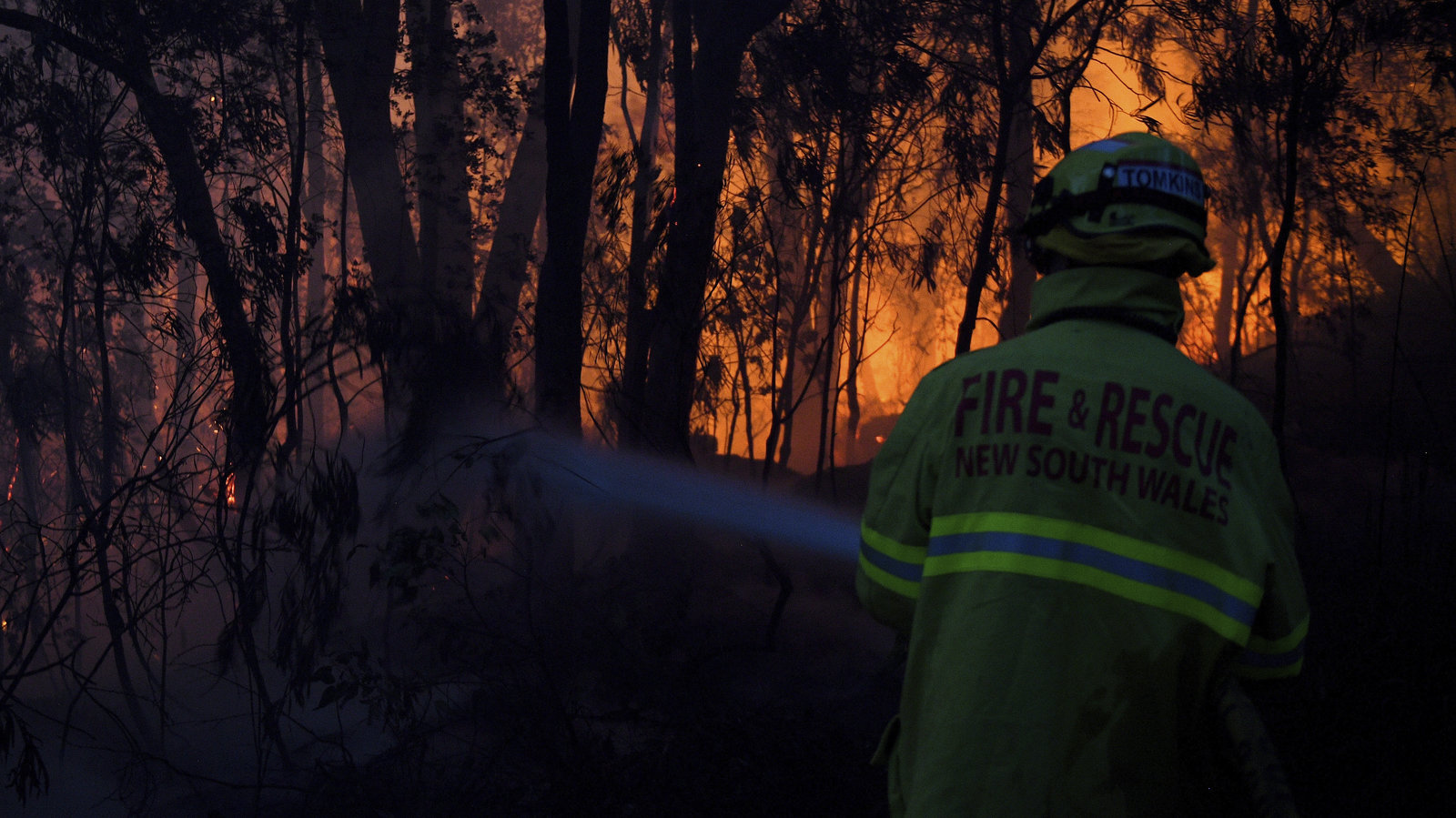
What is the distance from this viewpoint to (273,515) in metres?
6.04

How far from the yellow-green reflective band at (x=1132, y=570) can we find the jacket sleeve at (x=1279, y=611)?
6cm

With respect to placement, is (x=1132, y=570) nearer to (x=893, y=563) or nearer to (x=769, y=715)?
(x=893, y=563)

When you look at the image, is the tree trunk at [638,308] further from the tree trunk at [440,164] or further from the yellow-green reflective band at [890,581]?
the yellow-green reflective band at [890,581]

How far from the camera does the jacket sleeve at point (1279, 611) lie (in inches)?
58.7

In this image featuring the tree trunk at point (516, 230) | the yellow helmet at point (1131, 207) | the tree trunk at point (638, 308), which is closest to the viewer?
the yellow helmet at point (1131, 207)

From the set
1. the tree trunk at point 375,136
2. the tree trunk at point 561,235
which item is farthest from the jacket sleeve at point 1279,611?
the tree trunk at point 375,136

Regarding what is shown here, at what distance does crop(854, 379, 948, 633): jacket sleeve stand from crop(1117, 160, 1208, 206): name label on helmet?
1.49 feet

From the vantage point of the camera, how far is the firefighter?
1453 millimetres

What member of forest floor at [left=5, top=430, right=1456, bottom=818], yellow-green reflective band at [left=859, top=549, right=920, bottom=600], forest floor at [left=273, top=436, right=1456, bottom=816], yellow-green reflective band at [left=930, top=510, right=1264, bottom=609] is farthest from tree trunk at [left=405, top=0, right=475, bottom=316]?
yellow-green reflective band at [left=930, top=510, right=1264, bottom=609]

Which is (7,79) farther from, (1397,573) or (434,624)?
(1397,573)

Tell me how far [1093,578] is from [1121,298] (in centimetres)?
44

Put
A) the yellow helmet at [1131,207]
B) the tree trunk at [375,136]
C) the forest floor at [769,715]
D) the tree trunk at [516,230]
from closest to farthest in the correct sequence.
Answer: the yellow helmet at [1131,207]
the forest floor at [769,715]
the tree trunk at [375,136]
the tree trunk at [516,230]

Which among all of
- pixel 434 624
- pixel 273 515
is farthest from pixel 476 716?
pixel 273 515

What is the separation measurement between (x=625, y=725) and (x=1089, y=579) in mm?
5016
